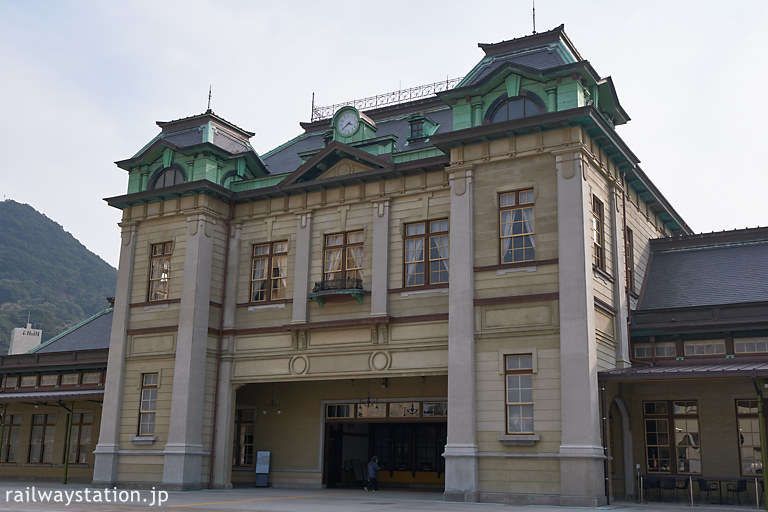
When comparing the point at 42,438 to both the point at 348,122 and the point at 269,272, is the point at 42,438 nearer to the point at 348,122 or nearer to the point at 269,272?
the point at 269,272

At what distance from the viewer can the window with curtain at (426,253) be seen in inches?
994

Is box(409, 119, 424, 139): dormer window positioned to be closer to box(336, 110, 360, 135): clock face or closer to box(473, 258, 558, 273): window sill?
box(336, 110, 360, 135): clock face

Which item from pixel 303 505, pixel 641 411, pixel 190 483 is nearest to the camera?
pixel 303 505

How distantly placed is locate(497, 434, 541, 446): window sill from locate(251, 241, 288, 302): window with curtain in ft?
32.4

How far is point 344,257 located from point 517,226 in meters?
6.51

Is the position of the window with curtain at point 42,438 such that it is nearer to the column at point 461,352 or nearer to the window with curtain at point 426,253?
the window with curtain at point 426,253

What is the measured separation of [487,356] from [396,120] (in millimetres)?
12516

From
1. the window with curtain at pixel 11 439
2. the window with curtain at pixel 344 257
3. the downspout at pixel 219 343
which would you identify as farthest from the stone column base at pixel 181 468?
the window with curtain at pixel 11 439

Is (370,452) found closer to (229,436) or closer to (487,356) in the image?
(229,436)

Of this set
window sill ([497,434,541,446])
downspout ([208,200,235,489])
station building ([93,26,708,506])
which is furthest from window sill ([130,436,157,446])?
window sill ([497,434,541,446])

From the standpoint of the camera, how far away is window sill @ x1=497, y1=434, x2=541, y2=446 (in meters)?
21.4

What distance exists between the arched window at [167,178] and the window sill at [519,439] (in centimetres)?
1557

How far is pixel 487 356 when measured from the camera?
2283 cm

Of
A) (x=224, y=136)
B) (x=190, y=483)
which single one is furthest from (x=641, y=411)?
(x=224, y=136)
